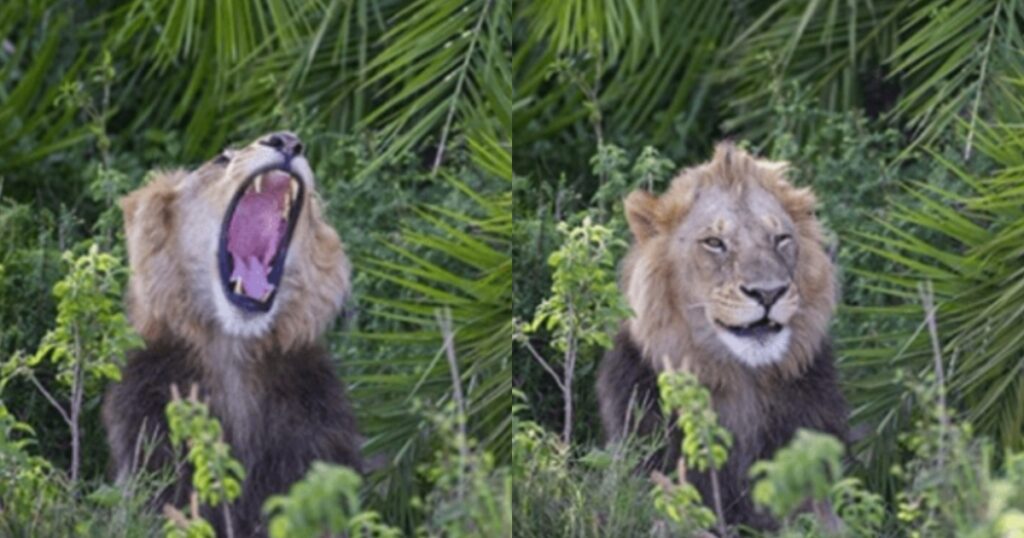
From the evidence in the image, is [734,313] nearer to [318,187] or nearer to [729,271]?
[729,271]

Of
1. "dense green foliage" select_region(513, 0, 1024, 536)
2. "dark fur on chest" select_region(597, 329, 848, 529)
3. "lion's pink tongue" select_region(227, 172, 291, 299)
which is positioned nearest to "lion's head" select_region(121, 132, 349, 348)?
"lion's pink tongue" select_region(227, 172, 291, 299)

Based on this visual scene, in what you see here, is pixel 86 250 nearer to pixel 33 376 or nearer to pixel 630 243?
pixel 33 376

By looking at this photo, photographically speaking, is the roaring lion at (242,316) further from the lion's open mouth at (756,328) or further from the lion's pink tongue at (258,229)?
the lion's open mouth at (756,328)

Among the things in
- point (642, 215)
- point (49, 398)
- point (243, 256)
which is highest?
point (642, 215)

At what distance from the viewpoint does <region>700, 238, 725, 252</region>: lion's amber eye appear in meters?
5.54

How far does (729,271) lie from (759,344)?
11 centimetres

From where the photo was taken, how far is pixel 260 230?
18.4 feet

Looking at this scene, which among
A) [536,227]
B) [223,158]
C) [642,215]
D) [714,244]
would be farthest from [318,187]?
[714,244]

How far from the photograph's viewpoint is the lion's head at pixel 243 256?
5586 mm

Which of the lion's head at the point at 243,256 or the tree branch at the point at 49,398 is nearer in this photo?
the lion's head at the point at 243,256

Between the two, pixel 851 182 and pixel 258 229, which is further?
pixel 851 182

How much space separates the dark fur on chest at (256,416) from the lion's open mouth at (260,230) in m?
0.13

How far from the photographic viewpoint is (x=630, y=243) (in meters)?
5.69

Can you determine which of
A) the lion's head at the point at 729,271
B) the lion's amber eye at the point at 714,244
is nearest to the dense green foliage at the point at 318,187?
the lion's head at the point at 729,271
